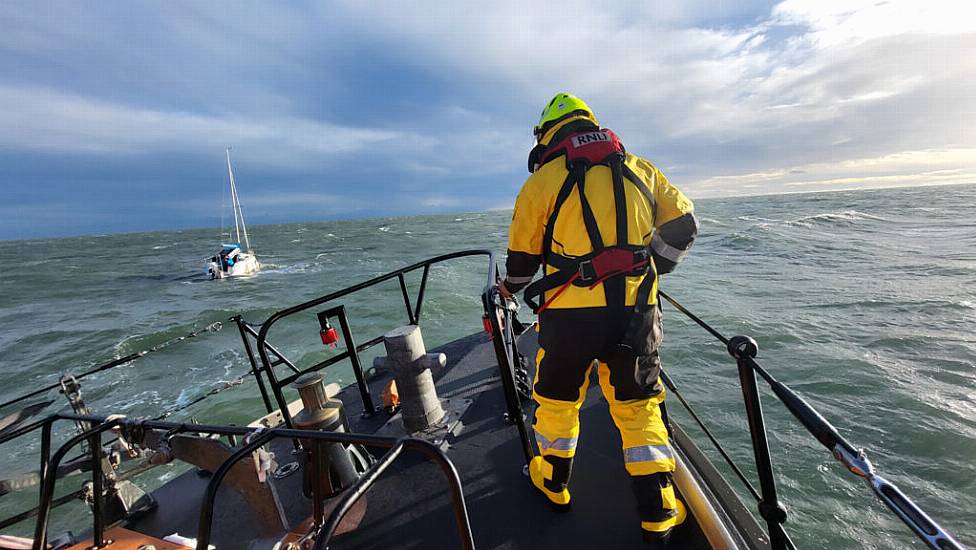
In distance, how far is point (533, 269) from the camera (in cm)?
218

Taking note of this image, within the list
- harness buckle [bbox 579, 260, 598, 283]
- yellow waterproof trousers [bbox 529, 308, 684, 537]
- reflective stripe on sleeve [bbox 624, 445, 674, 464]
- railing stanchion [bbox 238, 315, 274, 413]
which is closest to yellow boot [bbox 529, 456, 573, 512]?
yellow waterproof trousers [bbox 529, 308, 684, 537]

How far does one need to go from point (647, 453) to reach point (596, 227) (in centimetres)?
115

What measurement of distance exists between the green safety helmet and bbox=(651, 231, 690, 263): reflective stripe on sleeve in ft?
2.40

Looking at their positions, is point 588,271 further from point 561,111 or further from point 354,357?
point 354,357

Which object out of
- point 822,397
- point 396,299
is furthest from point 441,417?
point 396,299

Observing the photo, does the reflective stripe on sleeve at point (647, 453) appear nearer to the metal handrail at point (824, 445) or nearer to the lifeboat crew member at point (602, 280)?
the lifeboat crew member at point (602, 280)

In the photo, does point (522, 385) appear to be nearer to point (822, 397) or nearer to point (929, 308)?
point (822, 397)

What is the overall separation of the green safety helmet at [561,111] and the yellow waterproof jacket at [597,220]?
7 centimetres

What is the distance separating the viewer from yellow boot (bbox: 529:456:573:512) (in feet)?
7.26

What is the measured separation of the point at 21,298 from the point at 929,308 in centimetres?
4390

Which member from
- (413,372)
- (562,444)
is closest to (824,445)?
(562,444)

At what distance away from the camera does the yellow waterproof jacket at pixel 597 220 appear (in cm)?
194

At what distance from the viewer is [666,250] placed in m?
2.20

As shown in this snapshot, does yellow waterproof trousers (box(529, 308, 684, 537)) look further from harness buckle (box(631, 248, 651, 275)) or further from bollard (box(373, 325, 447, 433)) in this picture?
bollard (box(373, 325, 447, 433))
